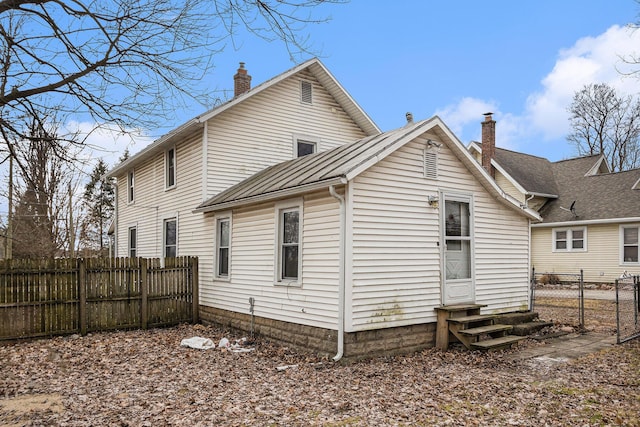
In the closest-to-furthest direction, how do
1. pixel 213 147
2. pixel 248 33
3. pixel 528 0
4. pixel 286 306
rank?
pixel 248 33 < pixel 286 306 < pixel 528 0 < pixel 213 147

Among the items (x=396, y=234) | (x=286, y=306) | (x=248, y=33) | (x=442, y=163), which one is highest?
(x=248, y=33)

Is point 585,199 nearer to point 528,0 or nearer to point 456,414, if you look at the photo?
point 528,0

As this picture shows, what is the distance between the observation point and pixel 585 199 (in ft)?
Answer: 80.3

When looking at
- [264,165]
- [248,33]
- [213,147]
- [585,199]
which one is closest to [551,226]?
[585,199]

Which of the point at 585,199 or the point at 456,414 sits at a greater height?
the point at 585,199

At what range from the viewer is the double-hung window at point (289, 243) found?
30.6 ft

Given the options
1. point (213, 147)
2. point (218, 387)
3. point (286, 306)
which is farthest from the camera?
point (213, 147)

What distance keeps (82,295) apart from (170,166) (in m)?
5.26

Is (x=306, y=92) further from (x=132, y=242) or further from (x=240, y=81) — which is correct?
(x=132, y=242)

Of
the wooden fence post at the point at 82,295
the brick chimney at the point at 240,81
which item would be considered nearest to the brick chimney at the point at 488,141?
the brick chimney at the point at 240,81

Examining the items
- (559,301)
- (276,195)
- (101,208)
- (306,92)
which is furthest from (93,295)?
(101,208)

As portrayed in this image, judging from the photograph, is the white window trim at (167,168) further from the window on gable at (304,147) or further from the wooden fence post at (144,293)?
the window on gable at (304,147)

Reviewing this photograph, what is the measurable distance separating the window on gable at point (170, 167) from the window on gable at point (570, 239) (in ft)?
63.4

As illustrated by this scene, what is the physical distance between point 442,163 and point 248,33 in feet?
19.1
